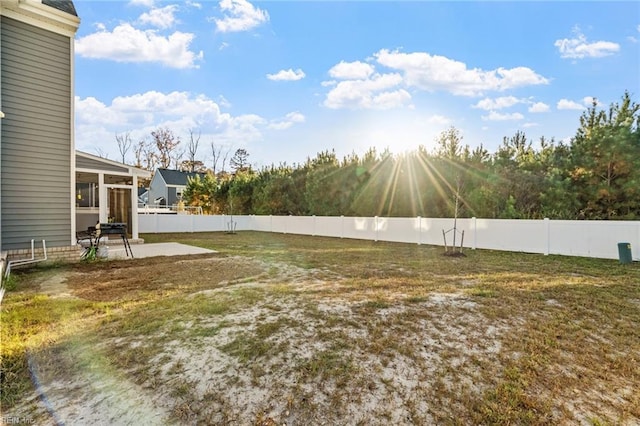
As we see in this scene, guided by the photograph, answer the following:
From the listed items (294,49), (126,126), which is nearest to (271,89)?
(294,49)

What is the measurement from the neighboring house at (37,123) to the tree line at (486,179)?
10.4 m

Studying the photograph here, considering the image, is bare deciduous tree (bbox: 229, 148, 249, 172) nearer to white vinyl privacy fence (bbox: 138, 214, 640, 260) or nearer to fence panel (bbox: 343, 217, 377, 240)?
white vinyl privacy fence (bbox: 138, 214, 640, 260)

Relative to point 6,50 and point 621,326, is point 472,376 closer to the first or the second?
point 621,326

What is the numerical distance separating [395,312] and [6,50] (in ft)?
29.2

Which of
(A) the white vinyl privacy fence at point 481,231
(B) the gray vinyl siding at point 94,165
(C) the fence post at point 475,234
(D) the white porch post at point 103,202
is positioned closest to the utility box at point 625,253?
(A) the white vinyl privacy fence at point 481,231

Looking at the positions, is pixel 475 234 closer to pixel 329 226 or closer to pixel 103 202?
pixel 329 226

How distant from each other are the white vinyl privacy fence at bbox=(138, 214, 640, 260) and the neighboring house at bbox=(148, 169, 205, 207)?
44.8 feet

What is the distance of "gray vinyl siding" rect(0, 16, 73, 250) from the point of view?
20.9 ft

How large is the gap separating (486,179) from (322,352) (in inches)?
454

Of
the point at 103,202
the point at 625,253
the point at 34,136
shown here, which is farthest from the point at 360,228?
the point at 34,136

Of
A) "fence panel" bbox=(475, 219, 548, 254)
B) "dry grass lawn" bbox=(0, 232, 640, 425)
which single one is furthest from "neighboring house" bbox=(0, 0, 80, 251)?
"fence panel" bbox=(475, 219, 548, 254)

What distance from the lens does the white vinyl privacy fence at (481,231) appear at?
8.08m

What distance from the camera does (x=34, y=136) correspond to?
6.70 m

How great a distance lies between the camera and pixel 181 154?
3725 cm
